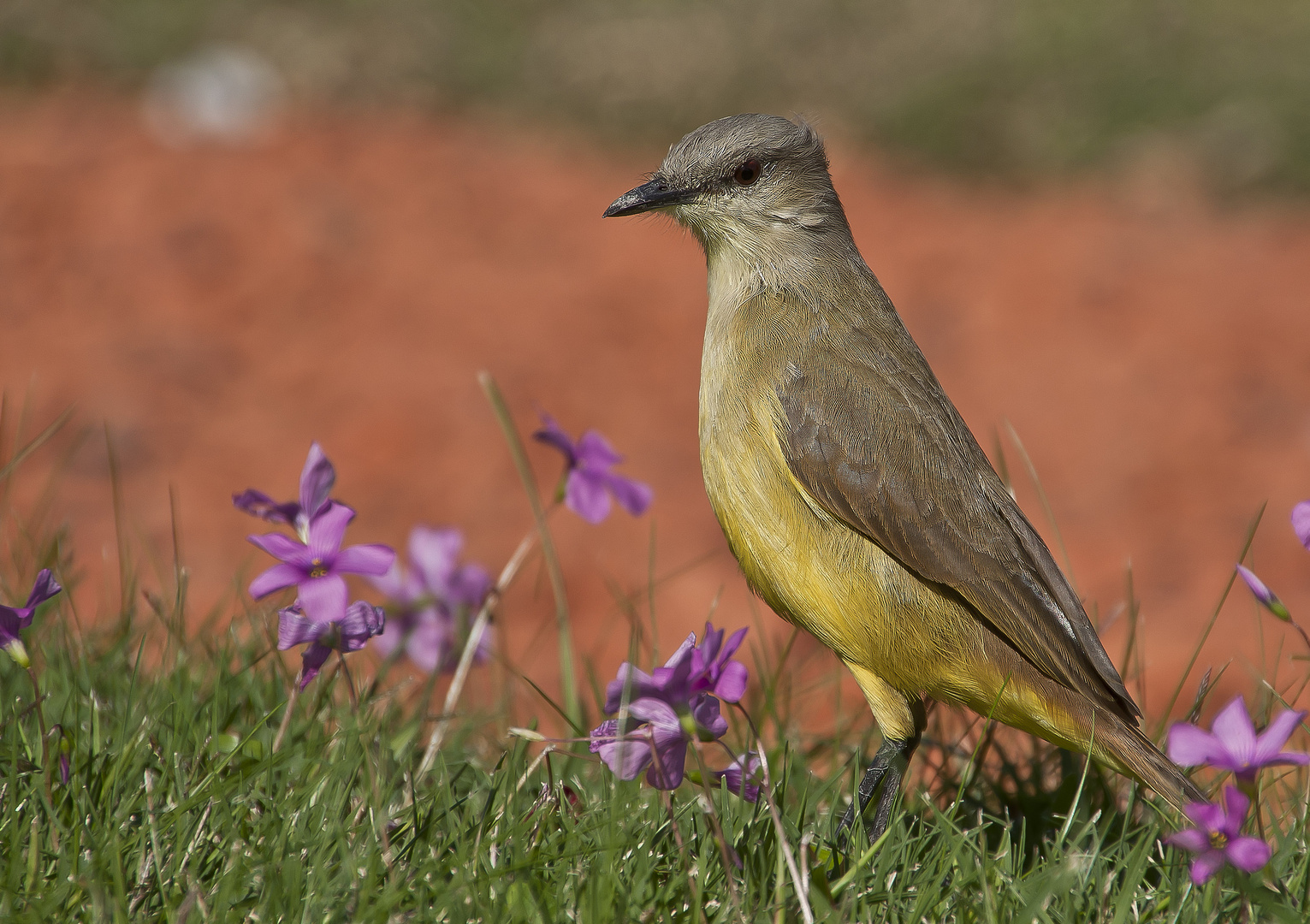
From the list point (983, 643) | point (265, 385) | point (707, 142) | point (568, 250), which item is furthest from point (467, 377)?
point (983, 643)

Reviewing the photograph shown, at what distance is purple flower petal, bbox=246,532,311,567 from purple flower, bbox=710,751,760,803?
1061mm

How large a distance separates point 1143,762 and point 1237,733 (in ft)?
2.51

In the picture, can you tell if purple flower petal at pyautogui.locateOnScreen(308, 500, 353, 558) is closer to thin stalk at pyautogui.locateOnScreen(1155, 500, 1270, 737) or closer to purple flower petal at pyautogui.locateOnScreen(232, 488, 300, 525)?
purple flower petal at pyautogui.locateOnScreen(232, 488, 300, 525)

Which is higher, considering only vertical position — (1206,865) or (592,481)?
(592,481)

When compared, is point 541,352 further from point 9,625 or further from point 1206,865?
point 1206,865

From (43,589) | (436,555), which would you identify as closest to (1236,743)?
(43,589)

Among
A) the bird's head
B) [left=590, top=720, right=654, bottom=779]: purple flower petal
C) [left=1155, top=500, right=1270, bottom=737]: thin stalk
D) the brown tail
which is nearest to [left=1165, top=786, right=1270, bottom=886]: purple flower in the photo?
the brown tail

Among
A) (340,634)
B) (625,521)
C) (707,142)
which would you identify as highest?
(707,142)

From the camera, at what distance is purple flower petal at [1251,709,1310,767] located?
250 centimetres

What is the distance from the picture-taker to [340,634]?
3084mm

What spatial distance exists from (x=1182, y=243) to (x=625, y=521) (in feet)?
20.6

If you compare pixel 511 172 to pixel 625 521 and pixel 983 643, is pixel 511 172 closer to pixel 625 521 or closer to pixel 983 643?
pixel 625 521

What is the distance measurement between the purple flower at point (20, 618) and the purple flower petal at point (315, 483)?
0.54 metres

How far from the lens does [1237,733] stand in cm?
262
